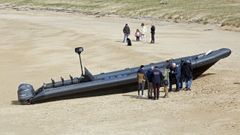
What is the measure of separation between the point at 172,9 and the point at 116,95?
122ft

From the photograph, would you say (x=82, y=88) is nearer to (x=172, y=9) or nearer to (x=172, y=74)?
(x=172, y=74)

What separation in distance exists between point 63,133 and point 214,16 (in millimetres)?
35440

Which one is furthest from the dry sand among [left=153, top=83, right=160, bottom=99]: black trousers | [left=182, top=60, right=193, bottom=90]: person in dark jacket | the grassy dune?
the grassy dune

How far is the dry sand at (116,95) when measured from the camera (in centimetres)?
1655

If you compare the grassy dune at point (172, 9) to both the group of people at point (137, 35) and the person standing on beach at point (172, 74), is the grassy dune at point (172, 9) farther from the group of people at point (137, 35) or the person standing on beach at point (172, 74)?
the person standing on beach at point (172, 74)

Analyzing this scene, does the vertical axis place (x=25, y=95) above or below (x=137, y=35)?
above

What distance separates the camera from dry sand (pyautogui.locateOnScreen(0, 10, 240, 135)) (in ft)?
54.3

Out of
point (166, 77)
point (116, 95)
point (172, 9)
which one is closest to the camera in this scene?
point (166, 77)

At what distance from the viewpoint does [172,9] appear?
2254 inches

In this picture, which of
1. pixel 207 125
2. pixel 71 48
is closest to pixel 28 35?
pixel 71 48

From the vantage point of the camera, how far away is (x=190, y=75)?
20688mm

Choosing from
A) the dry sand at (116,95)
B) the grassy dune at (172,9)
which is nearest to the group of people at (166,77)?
the dry sand at (116,95)

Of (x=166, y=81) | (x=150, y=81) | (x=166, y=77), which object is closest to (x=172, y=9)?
(x=166, y=77)

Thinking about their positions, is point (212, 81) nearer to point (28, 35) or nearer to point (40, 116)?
point (40, 116)
